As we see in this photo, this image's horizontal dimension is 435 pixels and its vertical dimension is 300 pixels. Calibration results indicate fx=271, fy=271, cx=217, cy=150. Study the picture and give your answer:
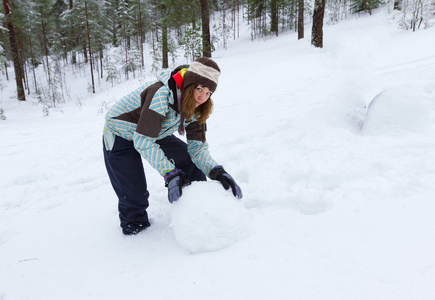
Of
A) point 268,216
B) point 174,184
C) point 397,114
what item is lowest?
point 268,216

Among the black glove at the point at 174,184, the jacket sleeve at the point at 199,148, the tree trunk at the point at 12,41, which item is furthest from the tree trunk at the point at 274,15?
the black glove at the point at 174,184

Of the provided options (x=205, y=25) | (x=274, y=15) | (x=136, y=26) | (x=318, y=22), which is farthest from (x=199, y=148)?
(x=136, y=26)

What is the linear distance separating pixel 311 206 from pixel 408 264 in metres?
0.73

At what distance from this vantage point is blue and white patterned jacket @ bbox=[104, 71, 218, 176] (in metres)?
1.71

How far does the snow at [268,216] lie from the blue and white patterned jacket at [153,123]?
1.12ft

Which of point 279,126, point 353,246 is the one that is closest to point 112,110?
point 353,246

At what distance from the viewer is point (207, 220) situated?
1620 millimetres

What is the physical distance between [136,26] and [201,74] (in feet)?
83.8

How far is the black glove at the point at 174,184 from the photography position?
66.5 inches

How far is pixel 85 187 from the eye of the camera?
301 centimetres

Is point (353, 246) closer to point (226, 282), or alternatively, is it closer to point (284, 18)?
point (226, 282)

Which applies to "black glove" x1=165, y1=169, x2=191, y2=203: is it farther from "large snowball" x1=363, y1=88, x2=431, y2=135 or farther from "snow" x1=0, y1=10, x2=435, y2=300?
"large snowball" x1=363, y1=88, x2=431, y2=135

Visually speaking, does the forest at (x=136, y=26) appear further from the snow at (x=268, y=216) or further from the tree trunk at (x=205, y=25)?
the snow at (x=268, y=216)

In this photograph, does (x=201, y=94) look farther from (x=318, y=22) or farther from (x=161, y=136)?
(x=318, y=22)
